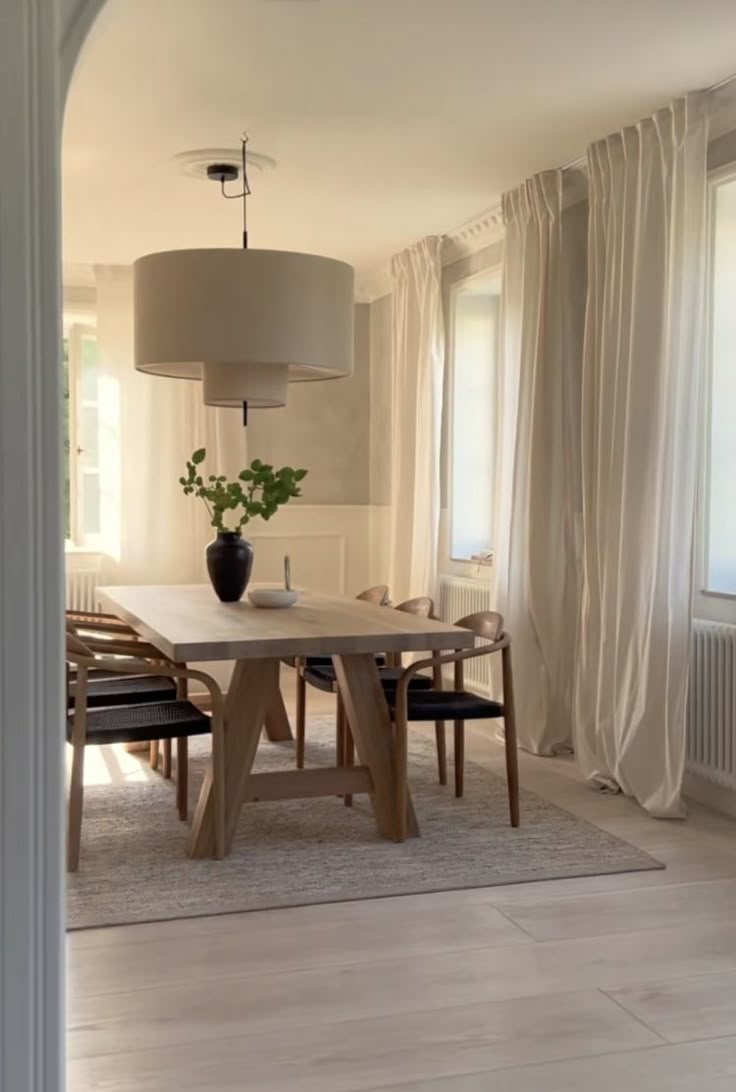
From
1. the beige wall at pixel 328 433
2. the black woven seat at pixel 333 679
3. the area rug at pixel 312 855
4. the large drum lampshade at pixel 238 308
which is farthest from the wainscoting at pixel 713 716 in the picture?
the beige wall at pixel 328 433

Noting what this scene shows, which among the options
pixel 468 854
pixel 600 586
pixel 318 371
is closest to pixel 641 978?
pixel 468 854

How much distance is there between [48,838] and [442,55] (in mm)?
2779

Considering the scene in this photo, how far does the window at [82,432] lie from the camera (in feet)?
22.6

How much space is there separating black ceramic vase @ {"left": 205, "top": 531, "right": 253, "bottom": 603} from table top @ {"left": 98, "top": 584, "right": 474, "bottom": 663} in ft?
0.19

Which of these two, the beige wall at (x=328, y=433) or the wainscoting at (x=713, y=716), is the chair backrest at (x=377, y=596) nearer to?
the wainscoting at (x=713, y=716)

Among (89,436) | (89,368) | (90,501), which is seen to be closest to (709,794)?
(90,501)

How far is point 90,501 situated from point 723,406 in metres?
4.12

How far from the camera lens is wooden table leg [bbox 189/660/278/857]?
3582 mm

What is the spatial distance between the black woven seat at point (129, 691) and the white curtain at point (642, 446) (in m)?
1.63

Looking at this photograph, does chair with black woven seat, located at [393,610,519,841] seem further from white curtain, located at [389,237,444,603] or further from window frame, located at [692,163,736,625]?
white curtain, located at [389,237,444,603]

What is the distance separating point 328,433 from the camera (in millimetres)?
7371

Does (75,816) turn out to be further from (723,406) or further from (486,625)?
(723,406)

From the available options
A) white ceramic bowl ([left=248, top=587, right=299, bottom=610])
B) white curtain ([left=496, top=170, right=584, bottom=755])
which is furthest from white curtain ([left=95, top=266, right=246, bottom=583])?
white ceramic bowl ([left=248, top=587, right=299, bottom=610])

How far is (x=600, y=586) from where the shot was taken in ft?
14.6
